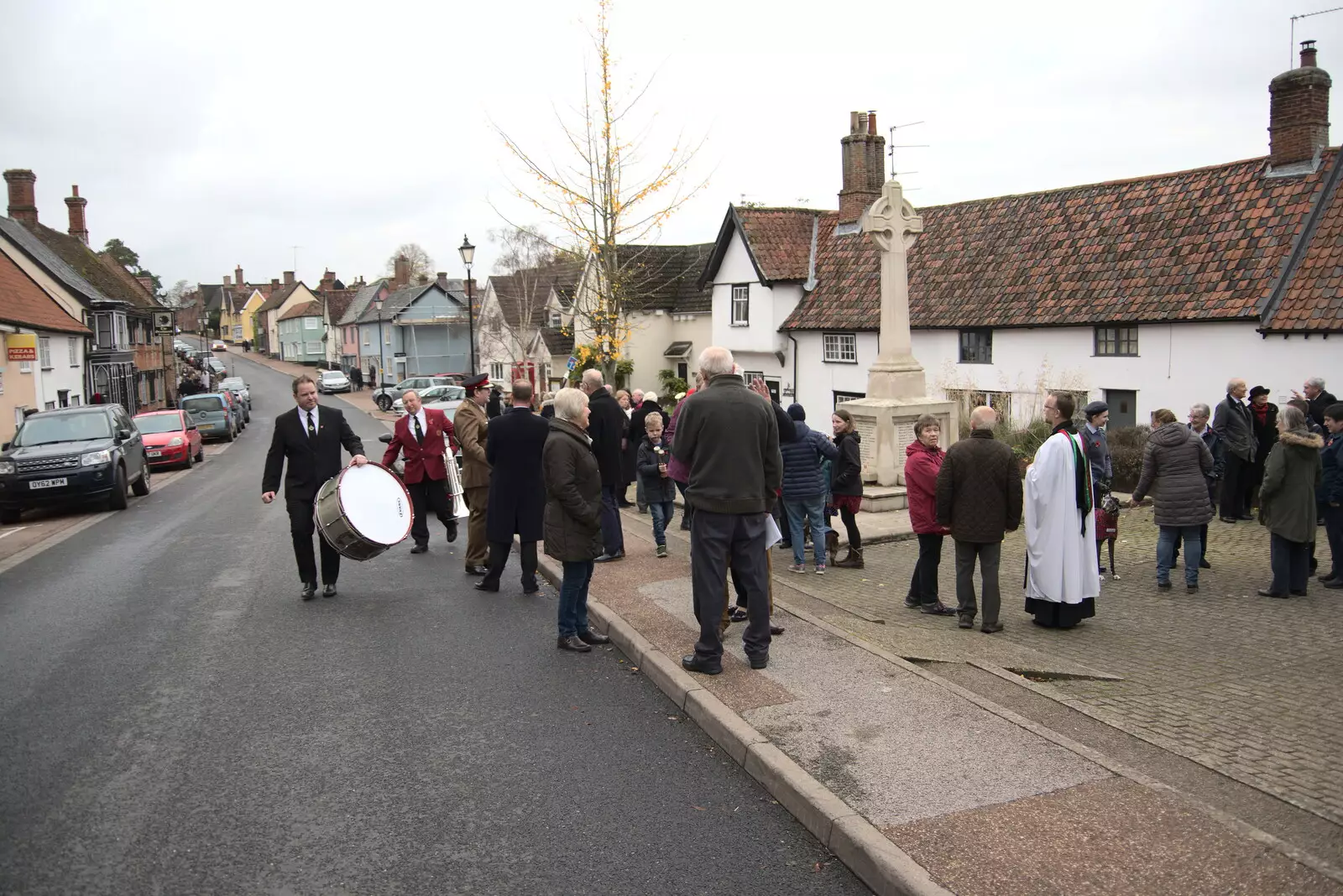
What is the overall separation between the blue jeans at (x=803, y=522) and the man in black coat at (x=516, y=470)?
2638mm

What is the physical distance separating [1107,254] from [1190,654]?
677 inches

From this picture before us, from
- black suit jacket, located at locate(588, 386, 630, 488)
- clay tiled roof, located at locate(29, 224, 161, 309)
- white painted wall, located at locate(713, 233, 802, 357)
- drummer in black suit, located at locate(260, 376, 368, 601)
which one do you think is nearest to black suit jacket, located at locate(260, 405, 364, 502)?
drummer in black suit, located at locate(260, 376, 368, 601)

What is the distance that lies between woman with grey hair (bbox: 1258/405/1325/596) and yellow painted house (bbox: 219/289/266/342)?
14231cm

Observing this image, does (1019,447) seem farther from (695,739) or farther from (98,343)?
(98,343)

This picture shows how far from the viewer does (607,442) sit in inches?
388

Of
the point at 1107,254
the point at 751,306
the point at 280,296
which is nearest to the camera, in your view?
the point at 1107,254

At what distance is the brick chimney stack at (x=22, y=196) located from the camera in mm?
47000

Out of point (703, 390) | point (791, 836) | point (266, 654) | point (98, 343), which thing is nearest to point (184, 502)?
point (266, 654)

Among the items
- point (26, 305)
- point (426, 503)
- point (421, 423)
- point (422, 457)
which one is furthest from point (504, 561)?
point (26, 305)

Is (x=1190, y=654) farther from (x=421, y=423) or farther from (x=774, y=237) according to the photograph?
(x=774, y=237)

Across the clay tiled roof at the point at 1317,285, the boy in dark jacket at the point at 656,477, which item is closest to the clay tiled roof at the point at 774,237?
the clay tiled roof at the point at 1317,285

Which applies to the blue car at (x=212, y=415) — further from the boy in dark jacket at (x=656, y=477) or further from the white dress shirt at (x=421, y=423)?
the boy in dark jacket at (x=656, y=477)

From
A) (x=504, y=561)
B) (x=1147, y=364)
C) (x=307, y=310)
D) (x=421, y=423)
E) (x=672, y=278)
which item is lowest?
(x=504, y=561)

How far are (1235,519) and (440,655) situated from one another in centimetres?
1092
